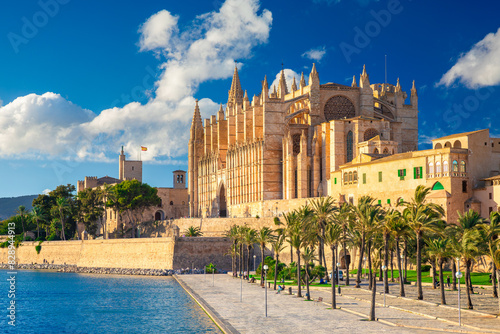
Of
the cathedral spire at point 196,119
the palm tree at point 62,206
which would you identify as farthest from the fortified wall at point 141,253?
the cathedral spire at point 196,119

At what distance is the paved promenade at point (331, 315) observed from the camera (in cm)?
2872

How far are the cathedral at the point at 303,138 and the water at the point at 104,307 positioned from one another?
18696 mm

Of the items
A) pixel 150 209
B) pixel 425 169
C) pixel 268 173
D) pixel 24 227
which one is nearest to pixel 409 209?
pixel 425 169

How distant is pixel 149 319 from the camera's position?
125 ft

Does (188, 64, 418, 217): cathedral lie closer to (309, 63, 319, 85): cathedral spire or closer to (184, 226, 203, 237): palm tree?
(309, 63, 319, 85): cathedral spire

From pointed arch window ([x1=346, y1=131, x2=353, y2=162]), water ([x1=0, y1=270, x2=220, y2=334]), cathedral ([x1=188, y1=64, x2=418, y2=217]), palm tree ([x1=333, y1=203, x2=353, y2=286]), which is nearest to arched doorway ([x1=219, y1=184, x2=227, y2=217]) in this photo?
cathedral ([x1=188, y1=64, x2=418, y2=217])

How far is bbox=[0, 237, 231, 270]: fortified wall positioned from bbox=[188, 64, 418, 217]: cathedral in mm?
9112

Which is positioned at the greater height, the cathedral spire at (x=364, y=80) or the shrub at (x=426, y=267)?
the cathedral spire at (x=364, y=80)

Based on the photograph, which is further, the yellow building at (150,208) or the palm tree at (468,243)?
the yellow building at (150,208)

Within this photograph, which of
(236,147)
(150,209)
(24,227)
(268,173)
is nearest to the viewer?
(268,173)

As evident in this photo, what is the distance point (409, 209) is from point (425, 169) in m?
12.2

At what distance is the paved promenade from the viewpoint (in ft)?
94.2

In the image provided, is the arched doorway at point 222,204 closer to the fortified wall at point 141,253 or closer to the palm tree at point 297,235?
the fortified wall at point 141,253

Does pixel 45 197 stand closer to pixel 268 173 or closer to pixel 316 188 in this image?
pixel 268 173
